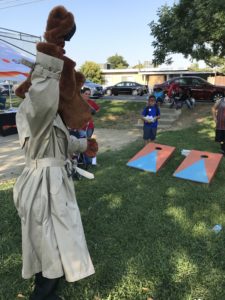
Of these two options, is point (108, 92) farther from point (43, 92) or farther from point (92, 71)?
point (43, 92)

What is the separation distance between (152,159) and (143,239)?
10.8 ft

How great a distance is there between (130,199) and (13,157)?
15.5 feet

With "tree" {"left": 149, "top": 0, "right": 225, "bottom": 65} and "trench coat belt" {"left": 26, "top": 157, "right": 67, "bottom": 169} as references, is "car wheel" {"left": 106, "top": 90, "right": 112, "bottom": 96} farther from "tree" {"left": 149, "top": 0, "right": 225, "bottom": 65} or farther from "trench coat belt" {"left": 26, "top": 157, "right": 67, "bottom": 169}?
"trench coat belt" {"left": 26, "top": 157, "right": 67, "bottom": 169}

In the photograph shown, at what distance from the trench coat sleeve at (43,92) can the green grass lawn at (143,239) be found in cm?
176

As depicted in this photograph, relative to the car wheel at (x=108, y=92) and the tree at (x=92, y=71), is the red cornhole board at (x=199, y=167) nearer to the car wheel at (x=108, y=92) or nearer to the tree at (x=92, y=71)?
the car wheel at (x=108, y=92)

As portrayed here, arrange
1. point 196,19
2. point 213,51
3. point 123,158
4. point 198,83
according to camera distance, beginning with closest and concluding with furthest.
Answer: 1. point 123,158
2. point 196,19
3. point 213,51
4. point 198,83

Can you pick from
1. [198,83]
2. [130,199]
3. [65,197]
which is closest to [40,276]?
[65,197]

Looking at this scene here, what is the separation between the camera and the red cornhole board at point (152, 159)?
7.03m

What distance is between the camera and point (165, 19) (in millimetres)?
18172

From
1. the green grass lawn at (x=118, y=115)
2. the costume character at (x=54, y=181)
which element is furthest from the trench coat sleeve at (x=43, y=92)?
the green grass lawn at (x=118, y=115)

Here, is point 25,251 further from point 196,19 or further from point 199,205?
point 196,19

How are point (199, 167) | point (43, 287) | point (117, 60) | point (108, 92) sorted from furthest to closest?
point (117, 60) < point (108, 92) < point (199, 167) < point (43, 287)

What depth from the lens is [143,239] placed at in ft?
13.8

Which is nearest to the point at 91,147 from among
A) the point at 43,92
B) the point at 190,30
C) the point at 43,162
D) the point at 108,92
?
the point at 43,162
